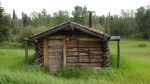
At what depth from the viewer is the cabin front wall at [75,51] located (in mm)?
17891

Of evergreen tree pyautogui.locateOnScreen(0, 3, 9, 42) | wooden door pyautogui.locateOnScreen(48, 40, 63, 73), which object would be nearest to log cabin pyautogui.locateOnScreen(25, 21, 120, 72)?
wooden door pyautogui.locateOnScreen(48, 40, 63, 73)

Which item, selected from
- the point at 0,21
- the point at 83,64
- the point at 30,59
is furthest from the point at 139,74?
the point at 0,21

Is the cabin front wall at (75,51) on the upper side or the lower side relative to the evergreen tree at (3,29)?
lower

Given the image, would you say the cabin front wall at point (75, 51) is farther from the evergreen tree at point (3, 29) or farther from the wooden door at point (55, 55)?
the evergreen tree at point (3, 29)

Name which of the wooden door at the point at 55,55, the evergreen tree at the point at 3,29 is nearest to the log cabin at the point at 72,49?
the wooden door at the point at 55,55

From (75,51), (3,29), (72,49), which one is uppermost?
(3,29)

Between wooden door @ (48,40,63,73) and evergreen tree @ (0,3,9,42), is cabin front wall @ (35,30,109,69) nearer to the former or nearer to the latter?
wooden door @ (48,40,63,73)

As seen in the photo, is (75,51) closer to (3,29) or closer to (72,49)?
(72,49)

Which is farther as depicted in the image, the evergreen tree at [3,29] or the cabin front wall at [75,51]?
the evergreen tree at [3,29]

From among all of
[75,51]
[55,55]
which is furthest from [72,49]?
[55,55]

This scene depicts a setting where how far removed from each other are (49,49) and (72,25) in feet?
7.36

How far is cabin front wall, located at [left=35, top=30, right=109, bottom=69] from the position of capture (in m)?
17.9

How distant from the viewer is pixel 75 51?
17.9 m

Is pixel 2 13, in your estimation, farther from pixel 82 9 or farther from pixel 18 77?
pixel 18 77
